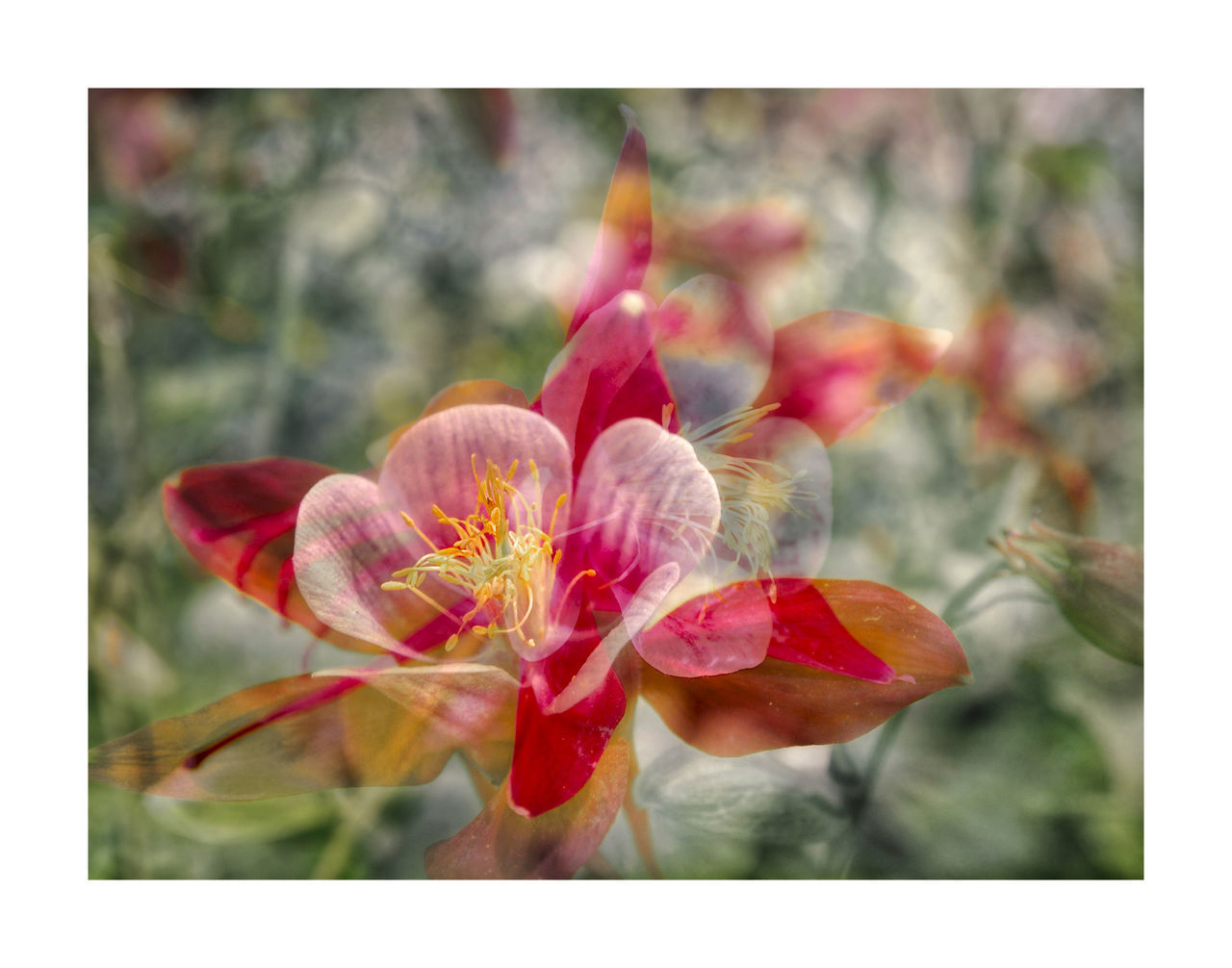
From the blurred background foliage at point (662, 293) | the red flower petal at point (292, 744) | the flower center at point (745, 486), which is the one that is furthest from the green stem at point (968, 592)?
the red flower petal at point (292, 744)

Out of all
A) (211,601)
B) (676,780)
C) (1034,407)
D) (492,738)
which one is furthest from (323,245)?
(1034,407)

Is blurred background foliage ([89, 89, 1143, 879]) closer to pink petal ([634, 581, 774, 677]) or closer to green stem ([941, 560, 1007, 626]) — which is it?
green stem ([941, 560, 1007, 626])

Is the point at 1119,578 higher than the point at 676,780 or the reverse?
higher

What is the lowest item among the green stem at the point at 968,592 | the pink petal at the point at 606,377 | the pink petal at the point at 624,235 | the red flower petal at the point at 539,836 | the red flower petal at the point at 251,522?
the red flower petal at the point at 539,836

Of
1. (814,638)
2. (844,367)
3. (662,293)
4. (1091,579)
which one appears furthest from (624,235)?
(1091,579)

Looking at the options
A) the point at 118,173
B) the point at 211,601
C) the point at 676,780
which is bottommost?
the point at 676,780

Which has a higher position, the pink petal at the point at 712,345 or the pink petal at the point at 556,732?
the pink petal at the point at 712,345

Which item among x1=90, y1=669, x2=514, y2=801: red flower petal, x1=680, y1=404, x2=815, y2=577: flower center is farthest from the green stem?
x1=90, y1=669, x2=514, y2=801: red flower petal
